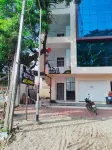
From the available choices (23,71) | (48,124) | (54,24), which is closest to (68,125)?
(48,124)

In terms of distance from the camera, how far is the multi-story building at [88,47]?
16562mm

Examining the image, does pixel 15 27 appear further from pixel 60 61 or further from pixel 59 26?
pixel 59 26

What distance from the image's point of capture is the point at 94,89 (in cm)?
1764

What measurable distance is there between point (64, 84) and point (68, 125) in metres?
12.1

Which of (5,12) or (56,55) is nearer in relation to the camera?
(5,12)

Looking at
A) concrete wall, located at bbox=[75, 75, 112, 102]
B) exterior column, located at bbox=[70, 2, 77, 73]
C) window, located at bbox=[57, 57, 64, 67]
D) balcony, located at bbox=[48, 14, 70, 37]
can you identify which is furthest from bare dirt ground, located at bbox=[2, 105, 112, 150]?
window, located at bbox=[57, 57, 64, 67]

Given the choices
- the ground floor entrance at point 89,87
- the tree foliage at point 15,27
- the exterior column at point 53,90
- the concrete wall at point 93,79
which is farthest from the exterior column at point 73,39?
the tree foliage at point 15,27

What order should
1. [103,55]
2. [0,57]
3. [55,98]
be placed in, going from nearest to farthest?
[0,57] < [103,55] < [55,98]

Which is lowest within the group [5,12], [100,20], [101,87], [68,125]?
[68,125]

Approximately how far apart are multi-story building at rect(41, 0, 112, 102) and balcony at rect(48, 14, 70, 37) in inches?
8.2

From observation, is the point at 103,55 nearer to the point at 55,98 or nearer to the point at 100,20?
the point at 100,20

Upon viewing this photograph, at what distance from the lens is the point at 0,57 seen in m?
10.7

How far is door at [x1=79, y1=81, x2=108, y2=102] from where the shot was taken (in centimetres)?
1738

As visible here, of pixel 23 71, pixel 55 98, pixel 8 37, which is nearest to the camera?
pixel 23 71
